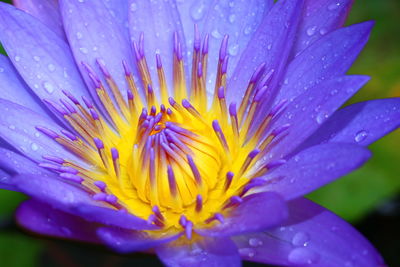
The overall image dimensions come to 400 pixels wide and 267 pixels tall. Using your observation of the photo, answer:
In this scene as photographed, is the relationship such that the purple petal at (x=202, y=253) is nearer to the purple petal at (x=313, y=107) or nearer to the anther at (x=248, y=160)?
the anther at (x=248, y=160)

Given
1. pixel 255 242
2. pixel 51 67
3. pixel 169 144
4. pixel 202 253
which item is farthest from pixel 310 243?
pixel 51 67

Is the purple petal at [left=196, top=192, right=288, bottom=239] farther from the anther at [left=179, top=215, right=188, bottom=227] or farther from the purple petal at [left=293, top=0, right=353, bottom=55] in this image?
the purple petal at [left=293, top=0, right=353, bottom=55]

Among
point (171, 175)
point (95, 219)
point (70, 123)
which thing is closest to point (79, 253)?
point (70, 123)

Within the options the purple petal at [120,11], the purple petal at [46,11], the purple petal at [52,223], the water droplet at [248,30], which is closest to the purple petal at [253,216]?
the purple petal at [52,223]

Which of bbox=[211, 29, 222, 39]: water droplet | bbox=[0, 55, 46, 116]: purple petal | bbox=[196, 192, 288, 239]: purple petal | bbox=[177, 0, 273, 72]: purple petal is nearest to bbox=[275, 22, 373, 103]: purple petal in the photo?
bbox=[177, 0, 273, 72]: purple petal

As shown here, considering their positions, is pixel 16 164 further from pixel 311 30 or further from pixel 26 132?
pixel 311 30
